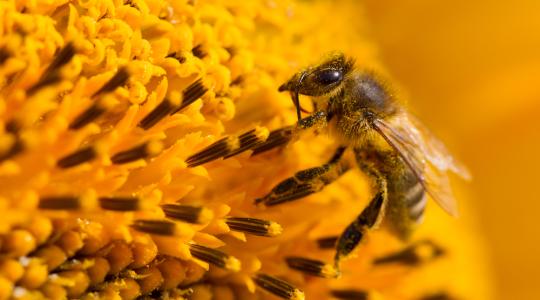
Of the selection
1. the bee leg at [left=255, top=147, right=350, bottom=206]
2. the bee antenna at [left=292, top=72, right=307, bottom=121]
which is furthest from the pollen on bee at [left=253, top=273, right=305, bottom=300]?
the bee antenna at [left=292, top=72, right=307, bottom=121]

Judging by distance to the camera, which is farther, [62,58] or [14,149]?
→ [62,58]

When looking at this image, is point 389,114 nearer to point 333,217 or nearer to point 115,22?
point 333,217

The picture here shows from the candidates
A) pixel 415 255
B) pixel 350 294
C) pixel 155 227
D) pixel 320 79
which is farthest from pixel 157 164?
pixel 415 255

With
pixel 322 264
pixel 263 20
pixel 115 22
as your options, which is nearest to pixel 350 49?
pixel 263 20

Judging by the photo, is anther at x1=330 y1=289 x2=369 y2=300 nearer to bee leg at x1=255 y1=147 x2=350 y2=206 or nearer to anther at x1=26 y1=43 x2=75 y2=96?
bee leg at x1=255 y1=147 x2=350 y2=206

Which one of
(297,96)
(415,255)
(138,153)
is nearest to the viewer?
(138,153)

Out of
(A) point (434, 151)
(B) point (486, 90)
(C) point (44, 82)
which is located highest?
(B) point (486, 90)

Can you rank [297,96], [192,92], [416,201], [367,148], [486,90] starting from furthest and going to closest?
[486,90] → [416,201] → [367,148] → [297,96] → [192,92]

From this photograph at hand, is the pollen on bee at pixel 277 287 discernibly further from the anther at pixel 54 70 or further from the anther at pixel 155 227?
the anther at pixel 54 70

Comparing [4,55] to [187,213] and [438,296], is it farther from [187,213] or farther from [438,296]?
[438,296]
